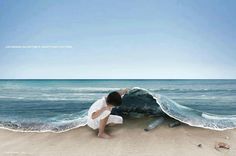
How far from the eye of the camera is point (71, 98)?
2930 millimetres

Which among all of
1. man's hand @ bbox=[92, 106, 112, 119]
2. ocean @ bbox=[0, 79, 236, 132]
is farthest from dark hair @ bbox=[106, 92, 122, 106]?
ocean @ bbox=[0, 79, 236, 132]

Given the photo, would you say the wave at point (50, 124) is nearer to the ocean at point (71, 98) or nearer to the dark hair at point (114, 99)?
the ocean at point (71, 98)

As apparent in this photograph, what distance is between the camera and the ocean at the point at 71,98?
2535 millimetres

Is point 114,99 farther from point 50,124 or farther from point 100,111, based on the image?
point 50,124

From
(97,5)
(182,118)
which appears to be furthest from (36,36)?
(182,118)

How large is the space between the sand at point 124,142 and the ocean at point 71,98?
0.44 feet

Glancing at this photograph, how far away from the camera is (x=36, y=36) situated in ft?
8.96

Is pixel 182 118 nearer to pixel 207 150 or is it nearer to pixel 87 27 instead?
pixel 207 150

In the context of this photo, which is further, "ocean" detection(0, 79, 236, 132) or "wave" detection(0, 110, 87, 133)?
"ocean" detection(0, 79, 236, 132)

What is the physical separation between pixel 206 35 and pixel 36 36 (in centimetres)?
136

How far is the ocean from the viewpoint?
254cm

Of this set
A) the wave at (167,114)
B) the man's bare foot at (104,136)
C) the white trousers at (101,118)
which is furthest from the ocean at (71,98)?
the man's bare foot at (104,136)

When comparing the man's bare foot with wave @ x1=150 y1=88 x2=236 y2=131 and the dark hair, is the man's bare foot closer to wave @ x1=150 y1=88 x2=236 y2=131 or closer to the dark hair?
the dark hair

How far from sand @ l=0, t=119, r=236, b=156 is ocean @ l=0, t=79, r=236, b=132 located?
0.44 feet
